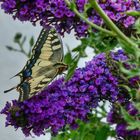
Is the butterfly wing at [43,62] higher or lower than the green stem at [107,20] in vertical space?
higher

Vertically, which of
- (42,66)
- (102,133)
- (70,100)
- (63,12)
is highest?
(63,12)

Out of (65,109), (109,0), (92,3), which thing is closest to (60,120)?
(65,109)

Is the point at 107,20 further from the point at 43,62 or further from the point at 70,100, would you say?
the point at 43,62

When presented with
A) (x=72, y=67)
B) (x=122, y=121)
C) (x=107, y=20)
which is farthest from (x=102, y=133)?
(x=107, y=20)

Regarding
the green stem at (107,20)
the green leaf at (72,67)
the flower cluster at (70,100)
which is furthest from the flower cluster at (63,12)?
the green stem at (107,20)

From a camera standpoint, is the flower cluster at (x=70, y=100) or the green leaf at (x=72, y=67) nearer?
the green leaf at (x=72, y=67)

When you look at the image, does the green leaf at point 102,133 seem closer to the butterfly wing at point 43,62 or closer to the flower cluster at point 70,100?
the flower cluster at point 70,100

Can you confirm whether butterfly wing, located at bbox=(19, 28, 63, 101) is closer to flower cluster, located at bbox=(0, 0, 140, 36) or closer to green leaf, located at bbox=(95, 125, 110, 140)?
flower cluster, located at bbox=(0, 0, 140, 36)
